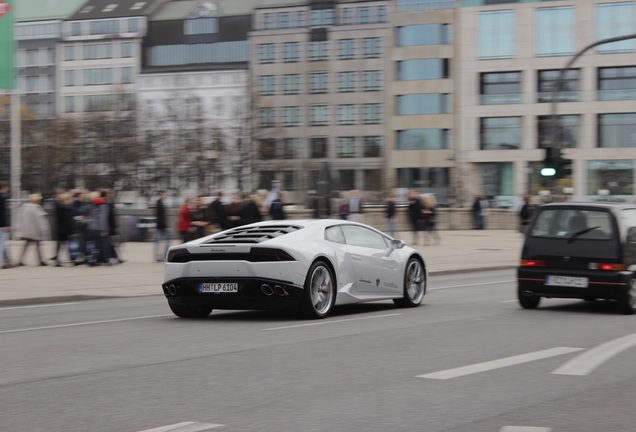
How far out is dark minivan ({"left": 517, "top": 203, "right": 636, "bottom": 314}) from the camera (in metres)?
14.9

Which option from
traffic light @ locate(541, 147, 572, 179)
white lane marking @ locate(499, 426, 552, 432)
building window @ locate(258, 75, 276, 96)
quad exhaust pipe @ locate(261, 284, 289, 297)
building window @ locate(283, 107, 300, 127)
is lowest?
white lane marking @ locate(499, 426, 552, 432)

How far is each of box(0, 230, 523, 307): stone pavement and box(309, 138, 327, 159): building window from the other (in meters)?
58.2

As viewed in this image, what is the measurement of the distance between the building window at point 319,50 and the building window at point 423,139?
13.2 meters

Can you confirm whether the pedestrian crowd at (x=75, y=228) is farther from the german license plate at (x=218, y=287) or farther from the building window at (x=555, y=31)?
the building window at (x=555, y=31)

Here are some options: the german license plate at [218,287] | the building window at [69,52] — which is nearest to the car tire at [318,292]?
the german license plate at [218,287]

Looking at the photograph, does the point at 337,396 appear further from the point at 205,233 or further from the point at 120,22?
the point at 120,22

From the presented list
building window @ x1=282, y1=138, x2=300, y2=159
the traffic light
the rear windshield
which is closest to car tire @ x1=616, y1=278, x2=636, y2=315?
the rear windshield

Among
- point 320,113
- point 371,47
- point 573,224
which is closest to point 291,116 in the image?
point 320,113

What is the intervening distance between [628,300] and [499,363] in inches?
228

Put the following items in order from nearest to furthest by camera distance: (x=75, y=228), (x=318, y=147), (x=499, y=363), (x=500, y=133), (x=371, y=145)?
(x=499, y=363) < (x=75, y=228) < (x=500, y=133) < (x=371, y=145) < (x=318, y=147)

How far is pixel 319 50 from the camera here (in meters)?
98.6

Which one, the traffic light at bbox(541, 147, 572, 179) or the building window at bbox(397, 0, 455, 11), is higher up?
the building window at bbox(397, 0, 455, 11)

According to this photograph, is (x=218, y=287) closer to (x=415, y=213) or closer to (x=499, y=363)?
(x=499, y=363)

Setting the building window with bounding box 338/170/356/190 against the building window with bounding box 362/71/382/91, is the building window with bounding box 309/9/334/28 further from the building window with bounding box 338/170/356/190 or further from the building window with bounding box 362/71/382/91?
the building window with bounding box 338/170/356/190
